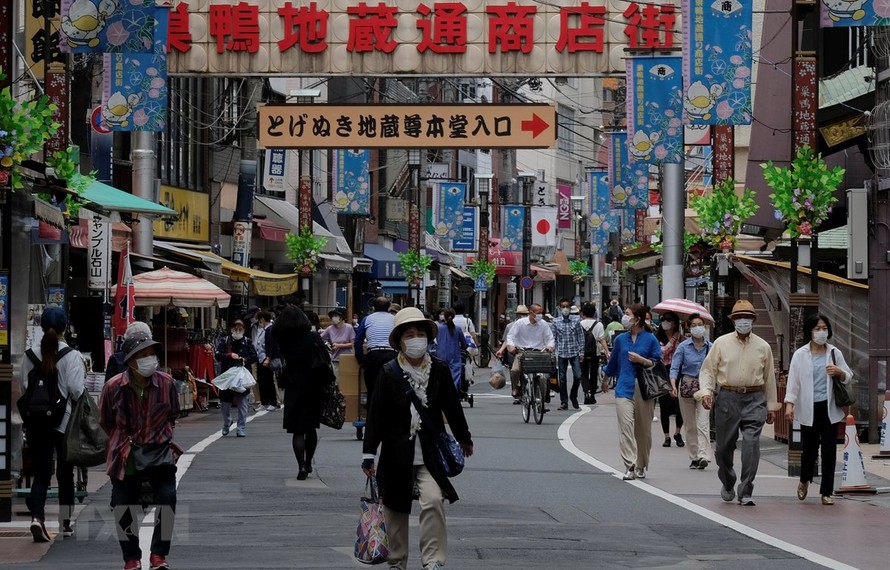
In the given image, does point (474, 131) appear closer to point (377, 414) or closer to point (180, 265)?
point (180, 265)

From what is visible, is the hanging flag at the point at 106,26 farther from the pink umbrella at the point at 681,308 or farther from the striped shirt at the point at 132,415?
the striped shirt at the point at 132,415

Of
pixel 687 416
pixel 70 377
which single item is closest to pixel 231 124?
pixel 687 416

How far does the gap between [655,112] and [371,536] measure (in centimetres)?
1939

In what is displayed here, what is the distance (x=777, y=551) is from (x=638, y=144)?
16679 millimetres

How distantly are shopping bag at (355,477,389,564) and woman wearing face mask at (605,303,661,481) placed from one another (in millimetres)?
7787

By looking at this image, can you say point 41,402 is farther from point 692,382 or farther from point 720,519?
point 692,382

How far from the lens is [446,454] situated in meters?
10.2

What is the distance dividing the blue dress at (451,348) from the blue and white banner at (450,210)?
119ft

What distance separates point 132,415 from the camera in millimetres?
10625

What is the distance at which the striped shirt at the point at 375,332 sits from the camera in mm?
20219

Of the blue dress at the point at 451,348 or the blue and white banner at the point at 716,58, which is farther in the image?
the blue dress at the point at 451,348

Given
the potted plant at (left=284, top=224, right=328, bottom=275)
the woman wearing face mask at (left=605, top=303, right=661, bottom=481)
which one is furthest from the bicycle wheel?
the potted plant at (left=284, top=224, right=328, bottom=275)

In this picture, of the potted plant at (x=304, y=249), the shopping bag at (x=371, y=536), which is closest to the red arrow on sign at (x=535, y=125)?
the potted plant at (x=304, y=249)

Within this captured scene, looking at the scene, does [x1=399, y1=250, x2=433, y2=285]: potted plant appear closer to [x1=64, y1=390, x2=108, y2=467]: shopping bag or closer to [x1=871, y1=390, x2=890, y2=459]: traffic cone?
[x1=871, y1=390, x2=890, y2=459]: traffic cone
